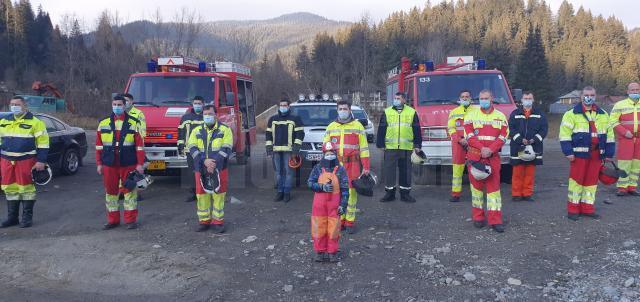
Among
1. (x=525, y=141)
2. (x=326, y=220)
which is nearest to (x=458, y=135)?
(x=525, y=141)

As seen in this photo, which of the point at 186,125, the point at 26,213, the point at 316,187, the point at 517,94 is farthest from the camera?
the point at 517,94

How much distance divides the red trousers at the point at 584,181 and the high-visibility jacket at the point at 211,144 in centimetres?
483

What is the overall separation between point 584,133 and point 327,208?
153 inches

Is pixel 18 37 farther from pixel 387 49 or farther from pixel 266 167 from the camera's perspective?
pixel 266 167

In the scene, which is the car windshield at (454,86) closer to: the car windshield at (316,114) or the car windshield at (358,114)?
the car windshield at (316,114)

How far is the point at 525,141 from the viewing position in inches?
303

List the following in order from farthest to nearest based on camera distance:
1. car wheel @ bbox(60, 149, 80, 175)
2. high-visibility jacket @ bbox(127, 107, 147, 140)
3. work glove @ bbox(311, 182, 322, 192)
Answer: car wheel @ bbox(60, 149, 80, 175) → high-visibility jacket @ bbox(127, 107, 147, 140) → work glove @ bbox(311, 182, 322, 192)

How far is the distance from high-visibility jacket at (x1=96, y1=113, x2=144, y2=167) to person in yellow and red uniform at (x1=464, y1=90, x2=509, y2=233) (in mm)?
4632

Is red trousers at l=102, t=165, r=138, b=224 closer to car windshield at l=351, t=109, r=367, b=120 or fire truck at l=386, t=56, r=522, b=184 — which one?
fire truck at l=386, t=56, r=522, b=184

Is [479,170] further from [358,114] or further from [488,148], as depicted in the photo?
[358,114]

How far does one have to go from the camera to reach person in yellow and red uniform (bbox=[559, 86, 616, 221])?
21.3 feet

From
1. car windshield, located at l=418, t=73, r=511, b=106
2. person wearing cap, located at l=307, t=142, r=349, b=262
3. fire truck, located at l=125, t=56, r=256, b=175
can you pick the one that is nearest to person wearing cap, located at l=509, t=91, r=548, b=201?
car windshield, located at l=418, t=73, r=511, b=106

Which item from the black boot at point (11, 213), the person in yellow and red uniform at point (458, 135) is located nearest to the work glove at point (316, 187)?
the person in yellow and red uniform at point (458, 135)

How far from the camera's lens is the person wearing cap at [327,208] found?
16.9ft
